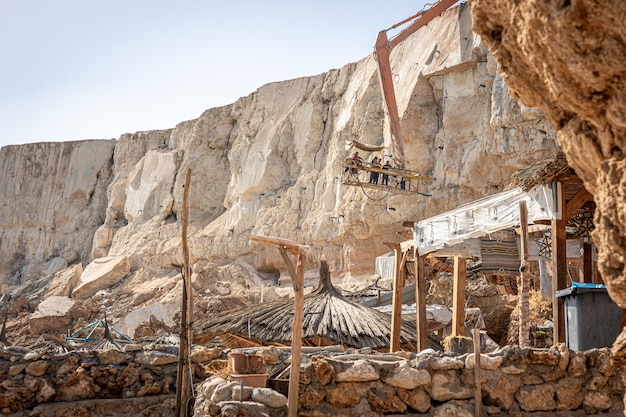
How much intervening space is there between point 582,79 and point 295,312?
13.8ft

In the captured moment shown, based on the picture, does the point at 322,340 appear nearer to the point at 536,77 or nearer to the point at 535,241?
the point at 535,241

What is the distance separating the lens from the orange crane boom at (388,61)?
26625 millimetres

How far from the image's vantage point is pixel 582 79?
339cm

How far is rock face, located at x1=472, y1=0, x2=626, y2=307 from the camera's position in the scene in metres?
3.23

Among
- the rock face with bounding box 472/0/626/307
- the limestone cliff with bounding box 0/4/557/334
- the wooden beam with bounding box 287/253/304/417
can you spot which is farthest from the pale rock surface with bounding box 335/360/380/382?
the limestone cliff with bounding box 0/4/557/334

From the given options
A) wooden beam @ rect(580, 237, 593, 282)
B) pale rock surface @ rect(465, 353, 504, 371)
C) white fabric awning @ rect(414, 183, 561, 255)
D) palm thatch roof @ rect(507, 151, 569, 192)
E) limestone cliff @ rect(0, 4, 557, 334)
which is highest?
limestone cliff @ rect(0, 4, 557, 334)

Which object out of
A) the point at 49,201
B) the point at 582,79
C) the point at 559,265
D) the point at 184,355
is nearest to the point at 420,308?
the point at 559,265

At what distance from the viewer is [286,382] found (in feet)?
23.0

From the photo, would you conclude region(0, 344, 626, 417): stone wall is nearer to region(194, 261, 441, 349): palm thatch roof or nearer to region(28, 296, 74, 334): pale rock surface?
region(194, 261, 441, 349): palm thatch roof

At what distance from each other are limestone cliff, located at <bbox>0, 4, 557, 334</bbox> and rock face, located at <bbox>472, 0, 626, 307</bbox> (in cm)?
2036

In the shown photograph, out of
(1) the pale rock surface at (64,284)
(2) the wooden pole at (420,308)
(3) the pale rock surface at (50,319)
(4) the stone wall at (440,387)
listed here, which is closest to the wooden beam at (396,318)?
(2) the wooden pole at (420,308)

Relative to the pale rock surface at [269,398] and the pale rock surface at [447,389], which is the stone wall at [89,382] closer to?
the pale rock surface at [269,398]

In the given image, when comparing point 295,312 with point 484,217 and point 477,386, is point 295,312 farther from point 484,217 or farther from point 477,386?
point 484,217

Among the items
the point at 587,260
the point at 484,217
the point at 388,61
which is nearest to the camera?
the point at 484,217
